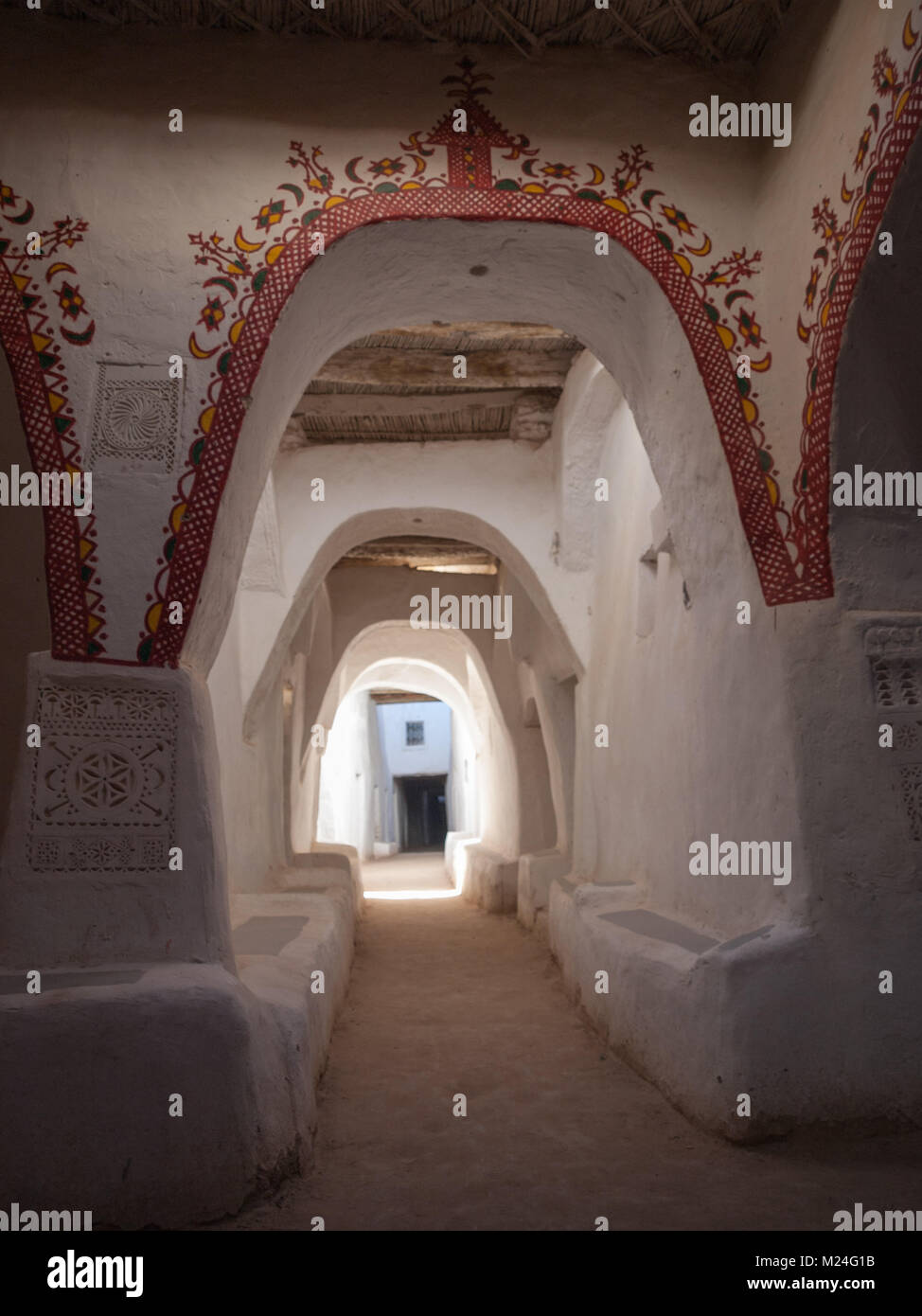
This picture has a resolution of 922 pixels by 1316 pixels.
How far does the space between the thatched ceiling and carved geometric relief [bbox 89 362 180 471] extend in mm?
1195

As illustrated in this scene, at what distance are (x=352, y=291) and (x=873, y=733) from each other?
2291 millimetres

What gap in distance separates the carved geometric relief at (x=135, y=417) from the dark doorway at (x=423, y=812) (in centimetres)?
2255

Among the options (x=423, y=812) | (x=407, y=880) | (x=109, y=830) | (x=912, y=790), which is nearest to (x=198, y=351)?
(x=109, y=830)

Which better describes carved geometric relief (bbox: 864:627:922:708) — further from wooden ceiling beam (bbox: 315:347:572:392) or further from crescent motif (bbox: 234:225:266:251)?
wooden ceiling beam (bbox: 315:347:572:392)

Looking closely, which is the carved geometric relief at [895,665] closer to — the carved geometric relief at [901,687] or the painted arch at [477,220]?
the carved geometric relief at [901,687]

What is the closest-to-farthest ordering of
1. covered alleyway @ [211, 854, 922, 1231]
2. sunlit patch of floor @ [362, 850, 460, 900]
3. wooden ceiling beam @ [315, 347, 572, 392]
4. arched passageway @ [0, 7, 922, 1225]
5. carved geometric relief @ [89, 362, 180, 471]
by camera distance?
covered alleyway @ [211, 854, 922, 1231] → arched passageway @ [0, 7, 922, 1225] → carved geometric relief @ [89, 362, 180, 471] → wooden ceiling beam @ [315, 347, 572, 392] → sunlit patch of floor @ [362, 850, 460, 900]

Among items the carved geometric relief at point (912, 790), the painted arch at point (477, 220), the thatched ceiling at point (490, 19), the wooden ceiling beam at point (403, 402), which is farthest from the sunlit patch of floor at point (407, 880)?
the thatched ceiling at point (490, 19)

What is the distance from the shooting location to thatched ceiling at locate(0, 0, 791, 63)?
3016mm

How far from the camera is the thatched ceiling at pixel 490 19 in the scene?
3016 millimetres

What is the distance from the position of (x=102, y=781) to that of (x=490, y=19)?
264 cm

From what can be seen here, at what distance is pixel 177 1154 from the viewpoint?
7.57ft

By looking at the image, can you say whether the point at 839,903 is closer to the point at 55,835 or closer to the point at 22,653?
the point at 55,835

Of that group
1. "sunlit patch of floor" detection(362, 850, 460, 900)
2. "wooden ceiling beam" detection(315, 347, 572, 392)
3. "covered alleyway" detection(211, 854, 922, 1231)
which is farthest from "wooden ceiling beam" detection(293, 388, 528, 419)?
"sunlit patch of floor" detection(362, 850, 460, 900)
